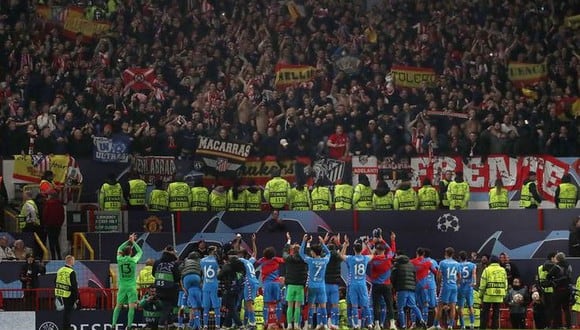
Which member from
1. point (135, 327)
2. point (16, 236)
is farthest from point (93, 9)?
point (135, 327)

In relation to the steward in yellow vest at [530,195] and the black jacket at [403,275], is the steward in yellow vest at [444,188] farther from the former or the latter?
the black jacket at [403,275]

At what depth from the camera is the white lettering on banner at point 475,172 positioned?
155 ft

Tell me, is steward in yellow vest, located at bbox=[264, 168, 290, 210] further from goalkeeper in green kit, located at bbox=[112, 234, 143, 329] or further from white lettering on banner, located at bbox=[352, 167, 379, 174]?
goalkeeper in green kit, located at bbox=[112, 234, 143, 329]

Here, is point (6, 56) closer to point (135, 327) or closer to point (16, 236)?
point (16, 236)

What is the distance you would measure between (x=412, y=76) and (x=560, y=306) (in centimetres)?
1177

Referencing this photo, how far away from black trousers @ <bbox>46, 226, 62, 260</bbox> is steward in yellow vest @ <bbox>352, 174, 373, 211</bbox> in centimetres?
826

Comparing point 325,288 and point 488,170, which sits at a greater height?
point 488,170

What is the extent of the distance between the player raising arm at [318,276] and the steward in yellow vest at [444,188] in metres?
8.00

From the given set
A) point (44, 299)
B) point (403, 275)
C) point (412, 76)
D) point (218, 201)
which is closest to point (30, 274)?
point (44, 299)

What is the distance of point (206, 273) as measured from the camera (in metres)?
39.7

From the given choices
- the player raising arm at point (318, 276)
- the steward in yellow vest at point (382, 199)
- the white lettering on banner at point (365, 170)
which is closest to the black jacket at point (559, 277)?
the player raising arm at point (318, 276)

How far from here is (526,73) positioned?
52.2 meters

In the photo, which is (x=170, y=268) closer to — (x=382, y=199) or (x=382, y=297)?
(x=382, y=297)

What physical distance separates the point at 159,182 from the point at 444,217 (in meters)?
7.96
